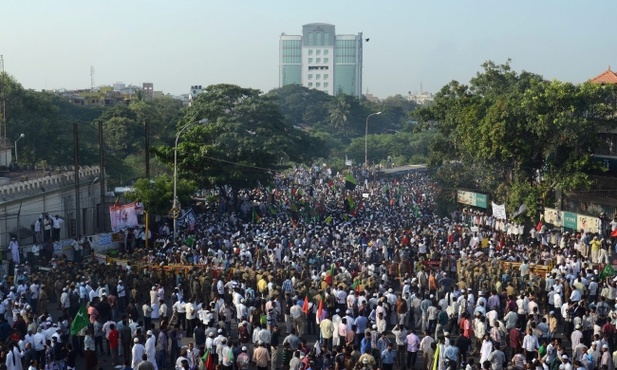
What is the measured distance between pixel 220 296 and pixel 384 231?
11.0 meters

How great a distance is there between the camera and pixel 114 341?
16.9m

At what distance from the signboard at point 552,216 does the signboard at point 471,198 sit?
393 centimetres

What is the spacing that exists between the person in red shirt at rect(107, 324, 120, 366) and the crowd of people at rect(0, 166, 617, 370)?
0.03 metres

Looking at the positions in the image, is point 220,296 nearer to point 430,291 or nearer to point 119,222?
point 430,291

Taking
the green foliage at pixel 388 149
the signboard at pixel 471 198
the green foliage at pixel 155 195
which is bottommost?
the green foliage at pixel 388 149

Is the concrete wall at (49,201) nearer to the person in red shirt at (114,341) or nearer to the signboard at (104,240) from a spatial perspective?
the signboard at (104,240)

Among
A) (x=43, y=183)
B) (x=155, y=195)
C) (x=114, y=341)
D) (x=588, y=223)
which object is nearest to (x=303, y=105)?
(x=43, y=183)

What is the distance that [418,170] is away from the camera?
71.4 m

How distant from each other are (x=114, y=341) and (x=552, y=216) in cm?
2059

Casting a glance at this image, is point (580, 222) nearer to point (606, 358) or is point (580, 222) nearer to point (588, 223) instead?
point (588, 223)

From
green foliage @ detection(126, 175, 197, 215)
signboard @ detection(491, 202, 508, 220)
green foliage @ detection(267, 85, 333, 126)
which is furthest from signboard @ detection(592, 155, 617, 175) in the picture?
green foliage @ detection(267, 85, 333, 126)

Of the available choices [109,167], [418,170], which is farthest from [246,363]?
[418,170]

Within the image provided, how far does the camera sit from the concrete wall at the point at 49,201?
3078 centimetres

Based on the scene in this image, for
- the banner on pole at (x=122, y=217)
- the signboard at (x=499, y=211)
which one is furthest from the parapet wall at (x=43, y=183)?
the signboard at (x=499, y=211)
